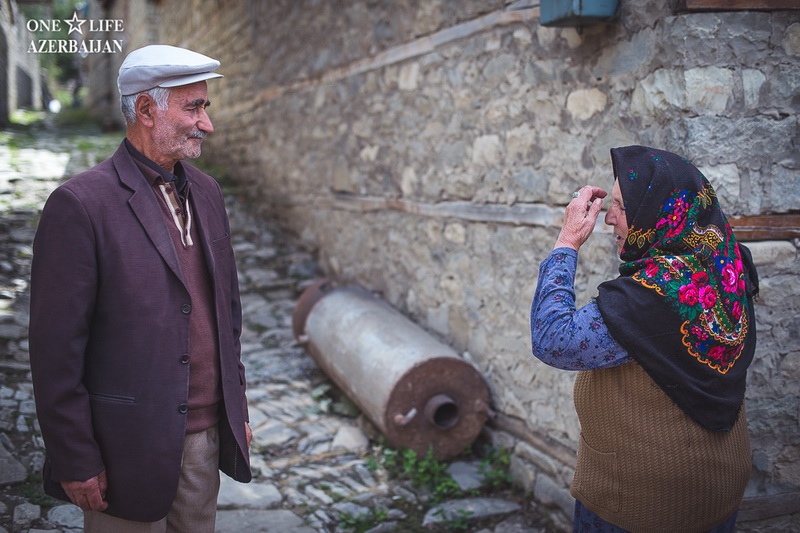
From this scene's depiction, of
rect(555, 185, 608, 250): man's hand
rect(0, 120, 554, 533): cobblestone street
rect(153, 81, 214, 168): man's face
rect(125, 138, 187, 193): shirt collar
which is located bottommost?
rect(0, 120, 554, 533): cobblestone street

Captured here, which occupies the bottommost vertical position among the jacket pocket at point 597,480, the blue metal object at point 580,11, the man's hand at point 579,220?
the jacket pocket at point 597,480

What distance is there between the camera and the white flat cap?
1933 millimetres

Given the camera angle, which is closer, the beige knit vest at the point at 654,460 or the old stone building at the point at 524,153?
the beige knit vest at the point at 654,460

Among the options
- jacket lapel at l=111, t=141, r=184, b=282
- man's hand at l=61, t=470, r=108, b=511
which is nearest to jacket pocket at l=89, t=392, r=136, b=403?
man's hand at l=61, t=470, r=108, b=511

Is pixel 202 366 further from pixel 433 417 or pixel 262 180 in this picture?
pixel 262 180

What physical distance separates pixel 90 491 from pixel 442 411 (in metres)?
2.34

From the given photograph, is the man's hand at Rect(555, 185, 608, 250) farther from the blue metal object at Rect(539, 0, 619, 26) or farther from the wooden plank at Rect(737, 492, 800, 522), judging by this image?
the wooden plank at Rect(737, 492, 800, 522)

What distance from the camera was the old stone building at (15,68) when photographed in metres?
13.0

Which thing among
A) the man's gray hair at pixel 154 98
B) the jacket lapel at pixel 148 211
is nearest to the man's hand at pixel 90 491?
the jacket lapel at pixel 148 211

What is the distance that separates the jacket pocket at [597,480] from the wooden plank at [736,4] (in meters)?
1.69

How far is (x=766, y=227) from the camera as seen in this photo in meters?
2.74

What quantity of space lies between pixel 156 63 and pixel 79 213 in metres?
0.48

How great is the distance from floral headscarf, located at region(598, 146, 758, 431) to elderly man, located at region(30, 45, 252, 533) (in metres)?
1.18

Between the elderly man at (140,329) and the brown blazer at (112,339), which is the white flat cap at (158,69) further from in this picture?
the brown blazer at (112,339)
